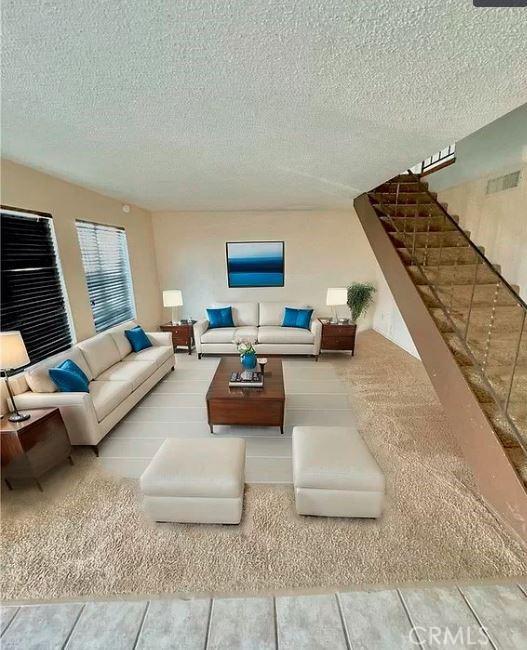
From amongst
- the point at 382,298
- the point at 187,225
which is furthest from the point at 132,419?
the point at 382,298

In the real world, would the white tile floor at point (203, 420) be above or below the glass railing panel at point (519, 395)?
below

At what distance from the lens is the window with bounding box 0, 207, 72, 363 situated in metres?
2.50

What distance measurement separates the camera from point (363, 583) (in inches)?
56.7

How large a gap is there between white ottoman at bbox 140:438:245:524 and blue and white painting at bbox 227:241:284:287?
4.02 m

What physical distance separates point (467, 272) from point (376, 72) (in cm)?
259

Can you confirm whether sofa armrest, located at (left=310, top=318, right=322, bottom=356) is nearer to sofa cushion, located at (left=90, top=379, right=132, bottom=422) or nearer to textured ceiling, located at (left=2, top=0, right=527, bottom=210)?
Answer: textured ceiling, located at (left=2, top=0, right=527, bottom=210)

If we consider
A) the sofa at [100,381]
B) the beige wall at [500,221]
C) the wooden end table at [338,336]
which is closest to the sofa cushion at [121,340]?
the sofa at [100,381]

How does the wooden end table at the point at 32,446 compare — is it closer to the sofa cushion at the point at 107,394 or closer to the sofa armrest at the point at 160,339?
the sofa cushion at the point at 107,394

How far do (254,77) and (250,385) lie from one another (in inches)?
93.2

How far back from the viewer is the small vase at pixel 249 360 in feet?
9.99

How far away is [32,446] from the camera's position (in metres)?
1.96

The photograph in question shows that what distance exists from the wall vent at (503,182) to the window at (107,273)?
4.84 meters

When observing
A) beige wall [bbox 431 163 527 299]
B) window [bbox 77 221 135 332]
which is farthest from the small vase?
beige wall [bbox 431 163 527 299]

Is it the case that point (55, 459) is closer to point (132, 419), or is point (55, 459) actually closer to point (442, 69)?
point (132, 419)
